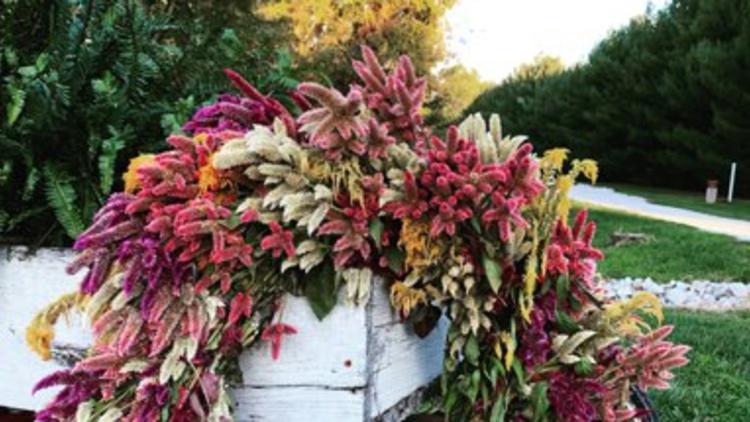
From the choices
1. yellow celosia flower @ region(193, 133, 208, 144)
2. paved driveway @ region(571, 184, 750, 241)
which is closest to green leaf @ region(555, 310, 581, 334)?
yellow celosia flower @ region(193, 133, 208, 144)

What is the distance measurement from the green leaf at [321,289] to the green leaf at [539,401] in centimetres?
38

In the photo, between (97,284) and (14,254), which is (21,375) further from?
(97,284)

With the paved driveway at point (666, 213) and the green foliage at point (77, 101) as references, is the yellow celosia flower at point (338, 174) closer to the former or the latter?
the green foliage at point (77, 101)

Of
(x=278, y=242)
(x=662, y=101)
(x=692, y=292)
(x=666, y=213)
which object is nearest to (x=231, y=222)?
(x=278, y=242)

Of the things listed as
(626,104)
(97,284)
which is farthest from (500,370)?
(626,104)

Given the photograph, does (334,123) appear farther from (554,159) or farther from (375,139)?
(554,159)

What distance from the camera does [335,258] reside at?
4.02ft

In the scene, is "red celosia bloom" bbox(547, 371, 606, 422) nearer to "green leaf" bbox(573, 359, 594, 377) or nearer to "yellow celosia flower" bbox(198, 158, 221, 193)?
"green leaf" bbox(573, 359, 594, 377)

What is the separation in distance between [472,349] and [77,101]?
104 centimetres

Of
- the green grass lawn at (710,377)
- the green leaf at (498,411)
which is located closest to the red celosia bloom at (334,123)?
the green leaf at (498,411)

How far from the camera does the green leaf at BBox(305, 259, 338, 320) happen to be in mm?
1225

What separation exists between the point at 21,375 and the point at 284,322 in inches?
26.5

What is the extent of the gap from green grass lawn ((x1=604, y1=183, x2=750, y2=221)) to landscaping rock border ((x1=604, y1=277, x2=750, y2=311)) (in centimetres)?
653

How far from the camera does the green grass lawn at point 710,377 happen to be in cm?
288
